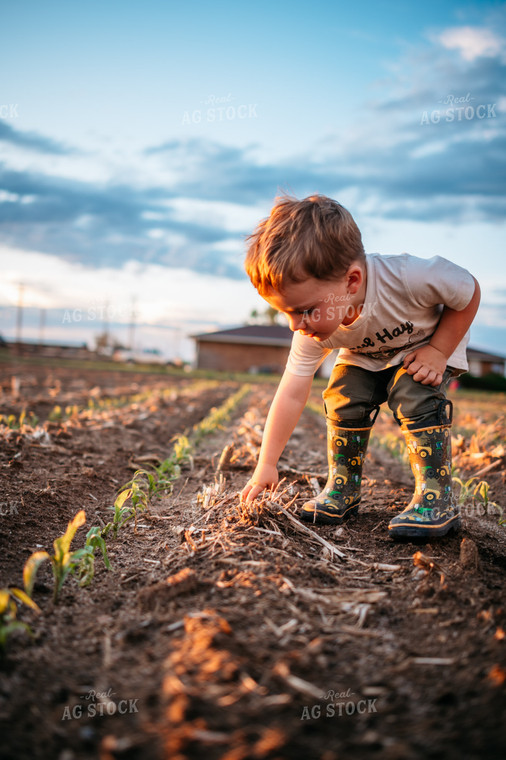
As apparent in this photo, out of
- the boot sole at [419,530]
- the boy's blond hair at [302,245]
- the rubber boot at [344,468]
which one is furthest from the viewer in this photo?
the rubber boot at [344,468]

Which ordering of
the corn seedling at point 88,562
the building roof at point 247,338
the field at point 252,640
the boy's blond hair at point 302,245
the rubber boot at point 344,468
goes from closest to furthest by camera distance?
the field at point 252,640
the corn seedling at point 88,562
the boy's blond hair at point 302,245
the rubber boot at point 344,468
the building roof at point 247,338

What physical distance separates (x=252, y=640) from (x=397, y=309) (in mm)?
1604

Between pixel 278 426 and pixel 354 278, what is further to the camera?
pixel 278 426

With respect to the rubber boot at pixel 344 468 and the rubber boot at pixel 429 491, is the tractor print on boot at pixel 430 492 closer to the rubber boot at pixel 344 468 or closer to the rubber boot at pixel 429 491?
the rubber boot at pixel 429 491

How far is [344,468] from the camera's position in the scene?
2.72 metres

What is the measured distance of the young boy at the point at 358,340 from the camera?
2.17 meters

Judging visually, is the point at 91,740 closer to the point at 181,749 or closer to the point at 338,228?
the point at 181,749

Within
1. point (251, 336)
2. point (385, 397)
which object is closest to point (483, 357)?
point (251, 336)

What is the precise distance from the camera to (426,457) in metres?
2.40

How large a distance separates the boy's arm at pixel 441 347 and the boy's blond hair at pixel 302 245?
0.55 meters

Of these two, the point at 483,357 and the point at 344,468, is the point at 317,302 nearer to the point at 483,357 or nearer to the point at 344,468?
the point at 344,468

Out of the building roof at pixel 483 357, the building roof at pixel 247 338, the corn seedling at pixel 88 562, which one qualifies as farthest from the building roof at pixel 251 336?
the corn seedling at pixel 88 562

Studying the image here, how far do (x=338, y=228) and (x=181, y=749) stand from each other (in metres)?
1.84

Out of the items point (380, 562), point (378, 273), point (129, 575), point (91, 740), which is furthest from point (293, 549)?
point (378, 273)
